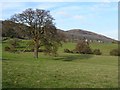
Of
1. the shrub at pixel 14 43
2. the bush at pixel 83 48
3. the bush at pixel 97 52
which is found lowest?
the bush at pixel 97 52

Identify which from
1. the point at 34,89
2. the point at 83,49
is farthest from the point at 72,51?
the point at 34,89

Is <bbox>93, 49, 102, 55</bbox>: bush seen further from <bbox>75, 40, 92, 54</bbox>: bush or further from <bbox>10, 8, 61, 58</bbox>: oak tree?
<bbox>10, 8, 61, 58</bbox>: oak tree

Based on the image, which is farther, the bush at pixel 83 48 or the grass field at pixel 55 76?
the bush at pixel 83 48

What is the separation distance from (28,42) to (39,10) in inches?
312

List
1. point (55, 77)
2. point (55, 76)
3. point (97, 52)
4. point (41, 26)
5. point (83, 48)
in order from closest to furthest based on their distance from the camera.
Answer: point (55, 77), point (55, 76), point (41, 26), point (97, 52), point (83, 48)

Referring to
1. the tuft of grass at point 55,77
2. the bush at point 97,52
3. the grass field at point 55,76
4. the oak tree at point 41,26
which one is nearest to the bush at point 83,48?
the bush at point 97,52

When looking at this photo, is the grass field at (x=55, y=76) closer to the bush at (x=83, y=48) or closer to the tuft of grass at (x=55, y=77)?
the tuft of grass at (x=55, y=77)

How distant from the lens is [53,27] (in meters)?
61.6

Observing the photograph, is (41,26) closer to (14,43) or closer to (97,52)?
(14,43)

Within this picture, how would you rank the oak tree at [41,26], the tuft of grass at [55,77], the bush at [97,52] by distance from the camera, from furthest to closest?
1. the bush at [97,52]
2. the oak tree at [41,26]
3. the tuft of grass at [55,77]

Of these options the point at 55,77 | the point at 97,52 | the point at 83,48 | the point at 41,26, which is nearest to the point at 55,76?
the point at 55,77

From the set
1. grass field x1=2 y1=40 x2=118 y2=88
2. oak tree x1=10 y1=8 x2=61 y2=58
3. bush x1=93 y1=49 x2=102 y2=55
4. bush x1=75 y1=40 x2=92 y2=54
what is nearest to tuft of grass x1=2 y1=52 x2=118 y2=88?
grass field x1=2 y1=40 x2=118 y2=88

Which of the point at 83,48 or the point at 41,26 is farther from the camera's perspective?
the point at 83,48

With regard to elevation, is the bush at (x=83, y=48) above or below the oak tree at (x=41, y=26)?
below
